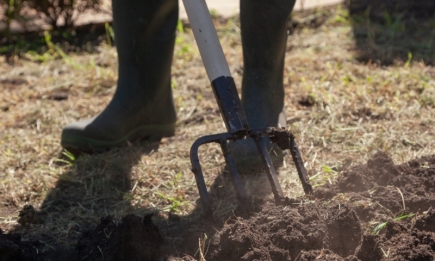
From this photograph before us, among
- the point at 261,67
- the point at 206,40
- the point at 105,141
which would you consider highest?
the point at 206,40

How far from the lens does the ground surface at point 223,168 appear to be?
1.82 m

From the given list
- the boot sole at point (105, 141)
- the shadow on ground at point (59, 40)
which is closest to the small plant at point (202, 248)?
the boot sole at point (105, 141)

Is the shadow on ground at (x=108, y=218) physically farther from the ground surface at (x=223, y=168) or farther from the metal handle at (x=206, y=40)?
the metal handle at (x=206, y=40)

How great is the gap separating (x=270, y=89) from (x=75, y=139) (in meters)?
0.85

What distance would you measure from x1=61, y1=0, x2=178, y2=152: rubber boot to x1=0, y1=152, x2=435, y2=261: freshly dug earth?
732mm

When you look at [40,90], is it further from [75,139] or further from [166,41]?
[166,41]

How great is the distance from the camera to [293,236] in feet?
5.76

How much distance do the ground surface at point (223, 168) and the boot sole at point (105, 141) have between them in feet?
0.16

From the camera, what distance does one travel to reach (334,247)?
1.80m

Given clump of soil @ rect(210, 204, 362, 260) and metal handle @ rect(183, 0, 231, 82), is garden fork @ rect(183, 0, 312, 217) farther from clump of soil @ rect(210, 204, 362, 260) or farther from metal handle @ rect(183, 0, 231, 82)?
clump of soil @ rect(210, 204, 362, 260)

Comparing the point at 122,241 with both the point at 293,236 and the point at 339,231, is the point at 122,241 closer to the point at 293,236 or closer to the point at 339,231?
the point at 293,236

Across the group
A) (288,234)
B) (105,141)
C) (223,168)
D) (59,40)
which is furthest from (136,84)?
(59,40)

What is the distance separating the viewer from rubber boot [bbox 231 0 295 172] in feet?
7.71

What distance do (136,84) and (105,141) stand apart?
276 millimetres
